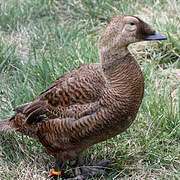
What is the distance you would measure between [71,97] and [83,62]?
1.62 metres

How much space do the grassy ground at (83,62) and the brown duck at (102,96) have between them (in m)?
0.64

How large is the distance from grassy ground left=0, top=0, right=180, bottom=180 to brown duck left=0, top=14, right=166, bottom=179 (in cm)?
64

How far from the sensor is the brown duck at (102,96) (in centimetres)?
355

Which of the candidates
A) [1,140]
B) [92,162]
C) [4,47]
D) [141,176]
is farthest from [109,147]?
[4,47]

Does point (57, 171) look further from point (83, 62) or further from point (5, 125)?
point (83, 62)

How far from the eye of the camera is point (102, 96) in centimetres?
361

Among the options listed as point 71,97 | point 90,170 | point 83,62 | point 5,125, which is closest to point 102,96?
point 71,97

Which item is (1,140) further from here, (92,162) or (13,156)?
(92,162)

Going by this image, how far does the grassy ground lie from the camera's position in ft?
13.9

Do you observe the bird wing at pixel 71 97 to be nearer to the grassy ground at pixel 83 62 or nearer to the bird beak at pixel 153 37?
the bird beak at pixel 153 37

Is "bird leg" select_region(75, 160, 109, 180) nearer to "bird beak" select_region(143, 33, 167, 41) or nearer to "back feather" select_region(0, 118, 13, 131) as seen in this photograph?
"back feather" select_region(0, 118, 13, 131)

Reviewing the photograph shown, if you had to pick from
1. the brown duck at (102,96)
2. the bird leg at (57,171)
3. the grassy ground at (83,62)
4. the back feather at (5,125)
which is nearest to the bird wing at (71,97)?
the brown duck at (102,96)

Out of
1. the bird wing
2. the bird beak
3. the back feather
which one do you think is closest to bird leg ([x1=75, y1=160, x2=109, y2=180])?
the bird wing

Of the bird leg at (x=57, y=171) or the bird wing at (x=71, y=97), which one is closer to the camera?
the bird wing at (x=71, y=97)
